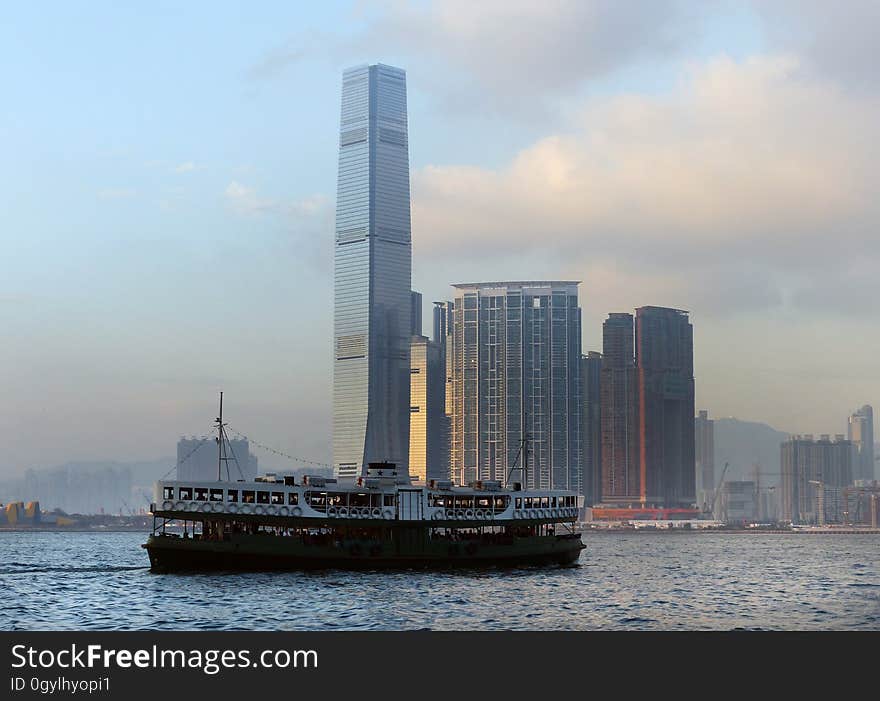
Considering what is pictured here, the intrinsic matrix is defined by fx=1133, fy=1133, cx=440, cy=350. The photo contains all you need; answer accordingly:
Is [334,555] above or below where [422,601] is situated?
above

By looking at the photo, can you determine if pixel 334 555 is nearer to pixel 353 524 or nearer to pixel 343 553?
pixel 343 553

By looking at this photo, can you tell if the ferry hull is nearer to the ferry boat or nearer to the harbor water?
the ferry boat

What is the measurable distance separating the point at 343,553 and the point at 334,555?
0.86 metres

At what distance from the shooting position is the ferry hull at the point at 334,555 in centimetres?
8775

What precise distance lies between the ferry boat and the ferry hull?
0.08 m

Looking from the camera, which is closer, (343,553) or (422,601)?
(422,601)

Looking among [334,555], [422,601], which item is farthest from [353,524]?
[422,601]

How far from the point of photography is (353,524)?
311 feet

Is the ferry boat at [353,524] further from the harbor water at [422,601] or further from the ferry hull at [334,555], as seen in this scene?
the harbor water at [422,601]

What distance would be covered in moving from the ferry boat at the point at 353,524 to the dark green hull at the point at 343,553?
8 centimetres

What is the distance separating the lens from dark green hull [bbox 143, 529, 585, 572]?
87.9 meters

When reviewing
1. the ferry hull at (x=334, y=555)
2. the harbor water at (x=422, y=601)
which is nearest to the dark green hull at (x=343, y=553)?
the ferry hull at (x=334, y=555)
